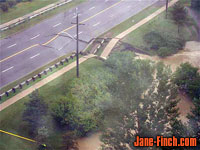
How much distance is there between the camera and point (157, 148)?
46.3 ft

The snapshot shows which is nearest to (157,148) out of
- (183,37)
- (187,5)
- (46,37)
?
(46,37)

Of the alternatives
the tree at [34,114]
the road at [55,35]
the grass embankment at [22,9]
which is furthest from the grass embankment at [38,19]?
the tree at [34,114]

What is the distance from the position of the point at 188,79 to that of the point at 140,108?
8760 millimetres

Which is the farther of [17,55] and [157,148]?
[17,55]

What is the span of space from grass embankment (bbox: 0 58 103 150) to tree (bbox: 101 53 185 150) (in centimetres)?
432

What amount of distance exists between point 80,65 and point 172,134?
11.9m

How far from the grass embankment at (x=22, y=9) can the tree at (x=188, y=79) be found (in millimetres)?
19548

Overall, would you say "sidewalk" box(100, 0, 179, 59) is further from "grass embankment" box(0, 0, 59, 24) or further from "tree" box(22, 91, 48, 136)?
"grass embankment" box(0, 0, 59, 24)

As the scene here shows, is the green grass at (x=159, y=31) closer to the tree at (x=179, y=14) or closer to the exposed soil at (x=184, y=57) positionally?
the tree at (x=179, y=14)

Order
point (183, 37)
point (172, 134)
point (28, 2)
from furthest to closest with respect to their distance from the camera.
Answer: point (28, 2) → point (183, 37) → point (172, 134)

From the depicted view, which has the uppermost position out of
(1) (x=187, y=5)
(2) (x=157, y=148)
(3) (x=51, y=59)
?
(1) (x=187, y=5)

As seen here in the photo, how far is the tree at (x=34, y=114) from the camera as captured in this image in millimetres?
17703

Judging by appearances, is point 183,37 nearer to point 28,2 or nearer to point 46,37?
point 46,37

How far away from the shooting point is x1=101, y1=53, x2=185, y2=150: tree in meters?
14.5
